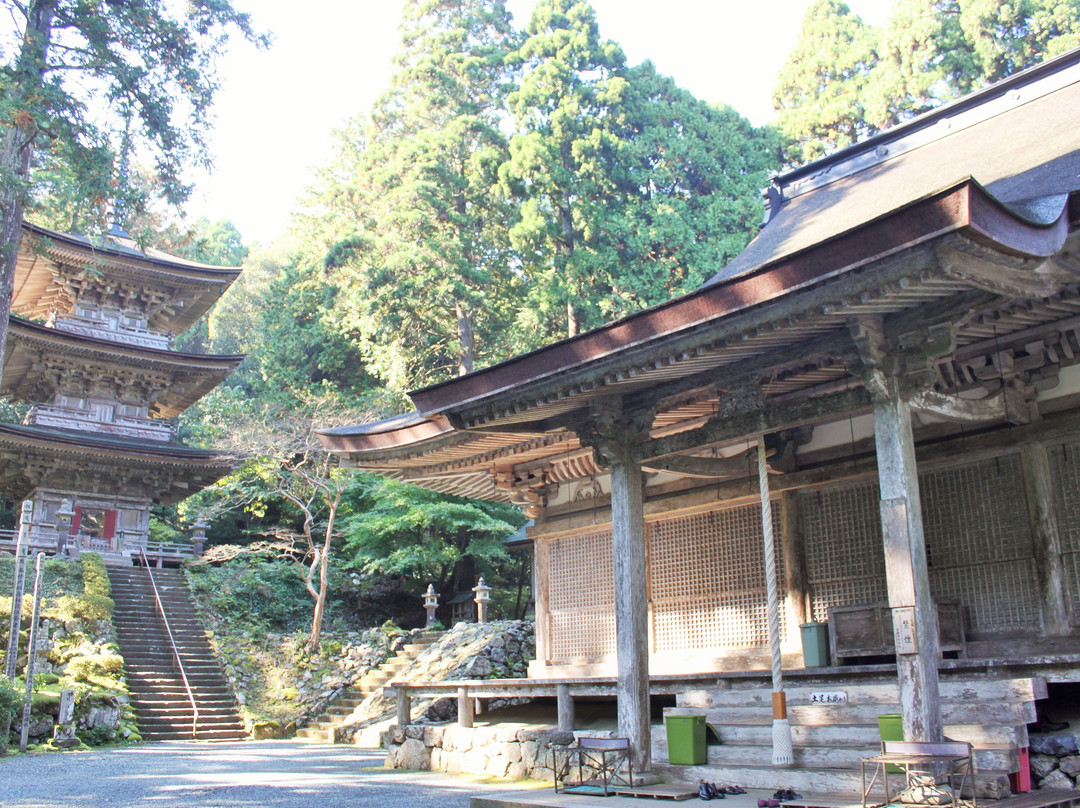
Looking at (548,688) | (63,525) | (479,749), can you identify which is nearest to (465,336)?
(63,525)

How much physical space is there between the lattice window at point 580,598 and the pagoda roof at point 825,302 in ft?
3.36

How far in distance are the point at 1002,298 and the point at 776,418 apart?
1.93m

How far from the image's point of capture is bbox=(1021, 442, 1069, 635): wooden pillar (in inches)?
298

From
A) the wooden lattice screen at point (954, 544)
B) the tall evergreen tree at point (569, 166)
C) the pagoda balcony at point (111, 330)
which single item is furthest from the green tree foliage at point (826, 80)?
the wooden lattice screen at point (954, 544)

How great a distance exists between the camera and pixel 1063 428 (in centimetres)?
766

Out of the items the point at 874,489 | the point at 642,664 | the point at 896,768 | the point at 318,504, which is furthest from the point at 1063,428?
the point at 318,504

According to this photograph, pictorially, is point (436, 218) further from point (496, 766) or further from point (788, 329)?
point (788, 329)

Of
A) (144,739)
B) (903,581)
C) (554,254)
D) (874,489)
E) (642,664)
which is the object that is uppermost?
(554,254)

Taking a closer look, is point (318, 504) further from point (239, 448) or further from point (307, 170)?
point (307, 170)

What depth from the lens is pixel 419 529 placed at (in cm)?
2381

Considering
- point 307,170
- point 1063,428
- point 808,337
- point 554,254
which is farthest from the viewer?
point 307,170

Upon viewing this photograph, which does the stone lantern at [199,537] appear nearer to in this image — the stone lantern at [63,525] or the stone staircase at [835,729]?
the stone lantern at [63,525]

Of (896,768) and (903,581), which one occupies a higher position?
(903,581)

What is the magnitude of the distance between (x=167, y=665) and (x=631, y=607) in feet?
47.8
